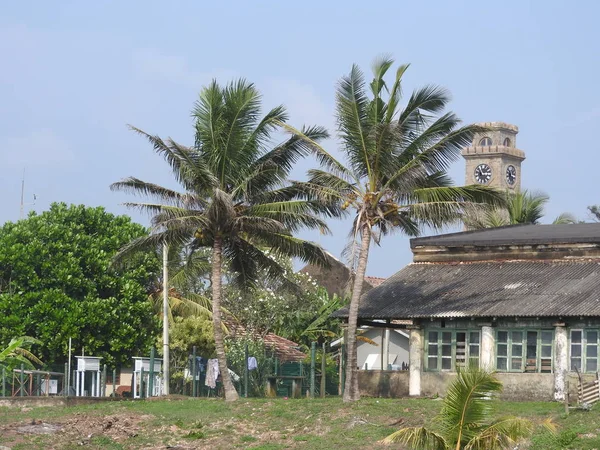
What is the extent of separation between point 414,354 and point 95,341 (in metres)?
16.0

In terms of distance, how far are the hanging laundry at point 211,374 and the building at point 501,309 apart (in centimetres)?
566

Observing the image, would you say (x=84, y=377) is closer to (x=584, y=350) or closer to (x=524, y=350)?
(x=524, y=350)

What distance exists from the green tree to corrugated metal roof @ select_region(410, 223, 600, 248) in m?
12.6

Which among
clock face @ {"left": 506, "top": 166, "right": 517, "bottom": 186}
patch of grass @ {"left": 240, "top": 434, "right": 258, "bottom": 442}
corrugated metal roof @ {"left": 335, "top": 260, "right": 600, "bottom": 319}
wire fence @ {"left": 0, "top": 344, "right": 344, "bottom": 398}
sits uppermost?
clock face @ {"left": 506, "top": 166, "right": 517, "bottom": 186}

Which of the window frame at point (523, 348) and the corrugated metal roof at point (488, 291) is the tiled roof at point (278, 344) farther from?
the window frame at point (523, 348)

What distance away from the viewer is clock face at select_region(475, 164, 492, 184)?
4912 inches

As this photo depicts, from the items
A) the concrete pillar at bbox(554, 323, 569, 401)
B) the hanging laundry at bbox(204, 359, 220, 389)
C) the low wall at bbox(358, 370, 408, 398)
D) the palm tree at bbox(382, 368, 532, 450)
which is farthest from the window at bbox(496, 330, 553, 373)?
the palm tree at bbox(382, 368, 532, 450)

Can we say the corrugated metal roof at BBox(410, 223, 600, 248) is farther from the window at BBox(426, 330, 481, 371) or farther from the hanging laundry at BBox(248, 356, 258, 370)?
the hanging laundry at BBox(248, 356, 258, 370)

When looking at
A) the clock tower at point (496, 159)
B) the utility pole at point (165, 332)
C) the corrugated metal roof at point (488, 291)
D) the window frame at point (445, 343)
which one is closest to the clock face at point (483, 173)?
the clock tower at point (496, 159)

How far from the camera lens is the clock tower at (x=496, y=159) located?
407 ft

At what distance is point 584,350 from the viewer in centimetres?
3534

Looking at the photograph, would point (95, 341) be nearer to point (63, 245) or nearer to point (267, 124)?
point (63, 245)

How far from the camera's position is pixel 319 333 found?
196 ft

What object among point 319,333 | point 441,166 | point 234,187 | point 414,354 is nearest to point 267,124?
point 234,187
